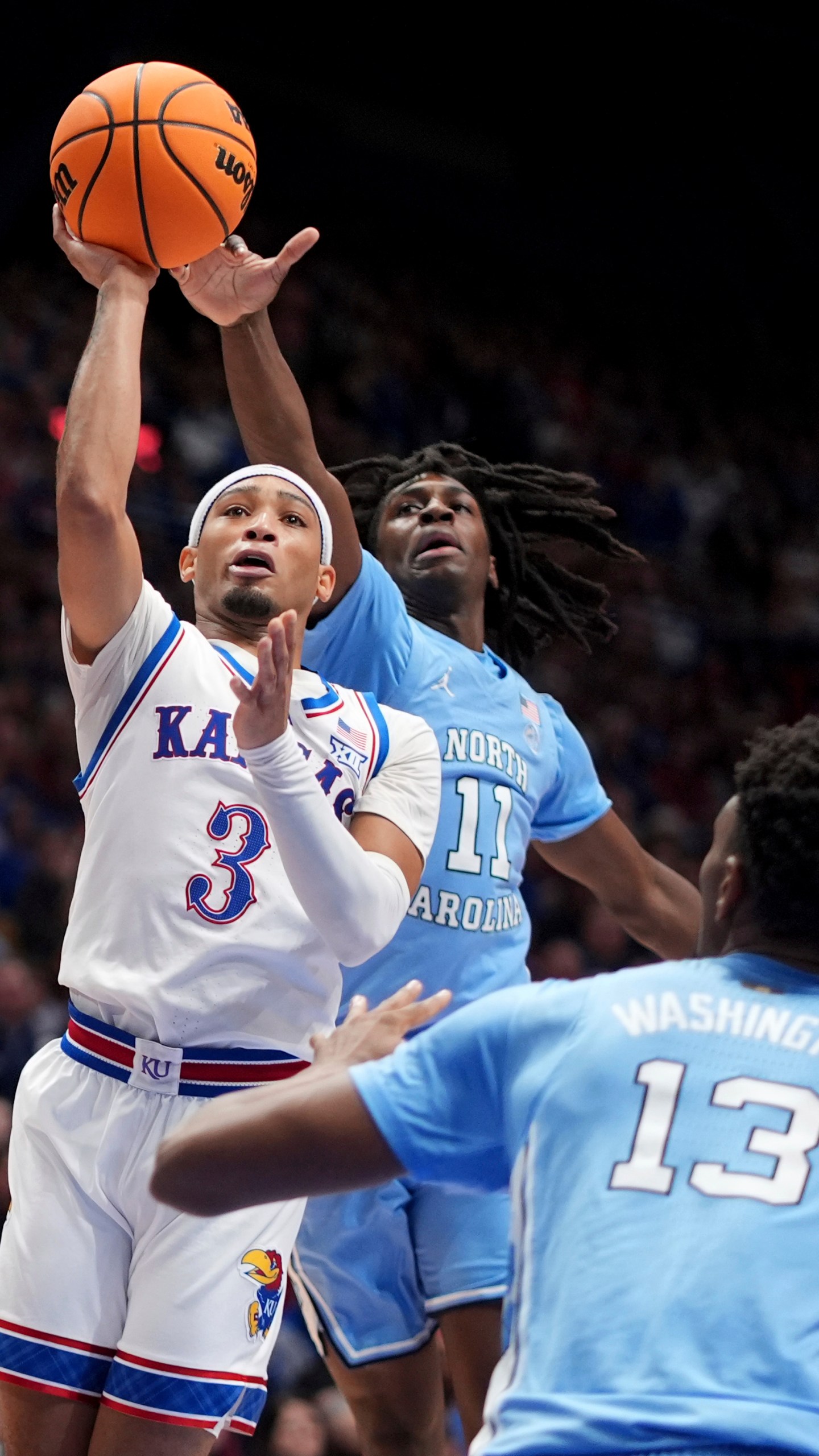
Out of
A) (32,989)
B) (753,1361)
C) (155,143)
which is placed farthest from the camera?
(32,989)

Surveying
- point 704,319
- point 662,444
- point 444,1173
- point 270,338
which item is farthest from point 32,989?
point 704,319

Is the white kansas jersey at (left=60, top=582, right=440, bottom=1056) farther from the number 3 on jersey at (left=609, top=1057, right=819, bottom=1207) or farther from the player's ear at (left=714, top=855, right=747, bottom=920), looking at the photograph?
the number 3 on jersey at (left=609, top=1057, right=819, bottom=1207)

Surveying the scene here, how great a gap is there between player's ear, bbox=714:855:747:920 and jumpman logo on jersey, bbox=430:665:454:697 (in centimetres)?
198

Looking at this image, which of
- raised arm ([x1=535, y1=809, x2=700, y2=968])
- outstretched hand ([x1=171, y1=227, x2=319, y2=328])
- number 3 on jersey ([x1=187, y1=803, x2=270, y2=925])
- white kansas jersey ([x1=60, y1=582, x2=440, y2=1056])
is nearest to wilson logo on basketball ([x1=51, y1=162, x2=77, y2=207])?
outstretched hand ([x1=171, y1=227, x2=319, y2=328])

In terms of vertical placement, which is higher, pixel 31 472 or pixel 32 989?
pixel 31 472

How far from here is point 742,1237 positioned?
6.31 feet

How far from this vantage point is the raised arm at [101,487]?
120 inches

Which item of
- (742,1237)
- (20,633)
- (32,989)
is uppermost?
(20,633)

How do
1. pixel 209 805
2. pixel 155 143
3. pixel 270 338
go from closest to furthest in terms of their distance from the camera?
pixel 209 805 < pixel 155 143 < pixel 270 338

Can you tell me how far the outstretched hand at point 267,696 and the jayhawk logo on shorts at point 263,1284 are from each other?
3.20ft

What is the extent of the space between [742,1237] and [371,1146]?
47 cm

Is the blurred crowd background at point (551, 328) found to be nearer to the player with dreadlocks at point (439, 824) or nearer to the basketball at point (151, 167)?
the player with dreadlocks at point (439, 824)

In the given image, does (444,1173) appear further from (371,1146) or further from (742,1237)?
(742,1237)

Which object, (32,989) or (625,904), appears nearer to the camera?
(625,904)
